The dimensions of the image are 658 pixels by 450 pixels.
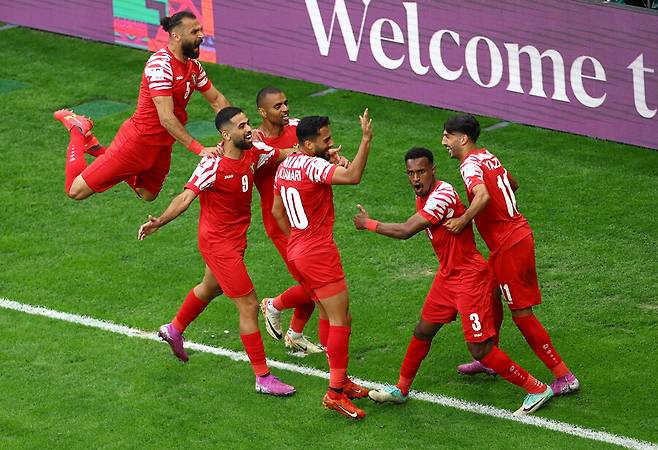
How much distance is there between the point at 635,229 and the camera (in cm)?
1362

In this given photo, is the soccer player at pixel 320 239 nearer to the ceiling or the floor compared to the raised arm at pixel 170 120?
nearer to the floor

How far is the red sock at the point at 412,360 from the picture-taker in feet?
33.1

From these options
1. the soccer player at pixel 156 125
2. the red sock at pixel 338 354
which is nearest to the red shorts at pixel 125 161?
the soccer player at pixel 156 125

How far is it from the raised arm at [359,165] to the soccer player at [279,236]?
4.47ft

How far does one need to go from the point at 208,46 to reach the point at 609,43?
6.08 m

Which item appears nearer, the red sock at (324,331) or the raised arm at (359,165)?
the raised arm at (359,165)

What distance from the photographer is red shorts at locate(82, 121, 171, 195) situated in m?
12.0

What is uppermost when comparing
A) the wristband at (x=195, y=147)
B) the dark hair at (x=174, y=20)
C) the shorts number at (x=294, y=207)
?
the dark hair at (x=174, y=20)

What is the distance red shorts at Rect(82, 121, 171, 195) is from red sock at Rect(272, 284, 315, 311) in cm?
187

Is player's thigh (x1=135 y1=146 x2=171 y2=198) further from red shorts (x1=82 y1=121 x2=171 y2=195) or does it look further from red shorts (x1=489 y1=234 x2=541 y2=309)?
red shorts (x1=489 y1=234 x2=541 y2=309)

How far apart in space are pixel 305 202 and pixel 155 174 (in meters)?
2.66

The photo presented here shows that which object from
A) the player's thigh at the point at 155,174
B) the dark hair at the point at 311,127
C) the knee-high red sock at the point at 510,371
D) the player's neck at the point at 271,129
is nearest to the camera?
the knee-high red sock at the point at 510,371

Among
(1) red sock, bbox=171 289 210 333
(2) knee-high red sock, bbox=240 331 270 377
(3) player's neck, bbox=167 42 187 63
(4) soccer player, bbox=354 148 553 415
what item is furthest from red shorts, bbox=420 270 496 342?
(3) player's neck, bbox=167 42 187 63

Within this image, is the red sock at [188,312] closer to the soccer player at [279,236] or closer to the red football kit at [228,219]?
the red football kit at [228,219]
